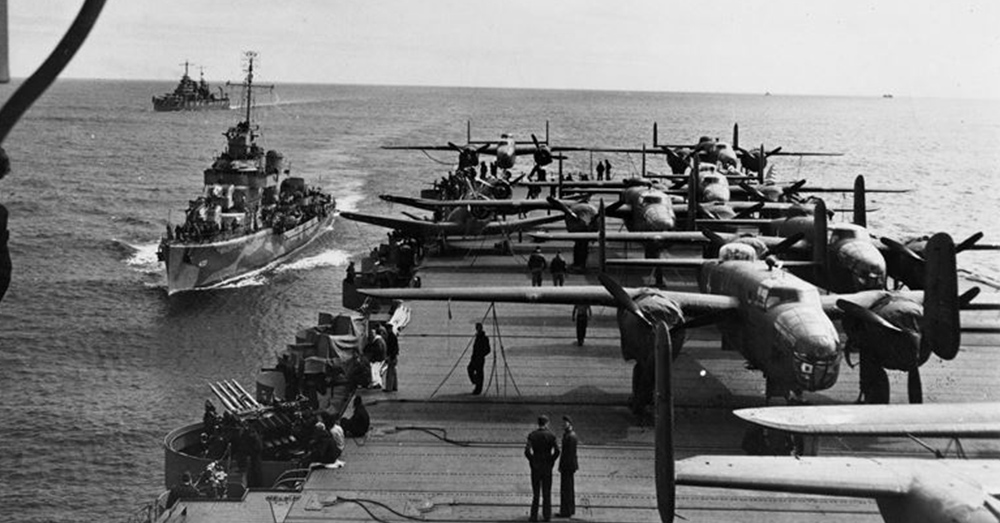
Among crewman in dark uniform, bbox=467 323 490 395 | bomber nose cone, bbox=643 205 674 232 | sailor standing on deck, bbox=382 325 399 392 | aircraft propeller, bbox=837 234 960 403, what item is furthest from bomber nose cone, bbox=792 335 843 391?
bomber nose cone, bbox=643 205 674 232

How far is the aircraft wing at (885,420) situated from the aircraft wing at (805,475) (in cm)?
84

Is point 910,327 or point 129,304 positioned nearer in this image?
point 910,327

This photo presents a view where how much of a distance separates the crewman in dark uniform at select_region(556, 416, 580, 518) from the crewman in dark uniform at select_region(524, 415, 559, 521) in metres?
0.24

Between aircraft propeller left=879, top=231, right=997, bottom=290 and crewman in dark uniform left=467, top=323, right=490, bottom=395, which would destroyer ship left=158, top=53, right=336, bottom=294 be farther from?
aircraft propeller left=879, top=231, right=997, bottom=290

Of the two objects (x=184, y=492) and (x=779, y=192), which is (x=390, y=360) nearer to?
(x=184, y=492)

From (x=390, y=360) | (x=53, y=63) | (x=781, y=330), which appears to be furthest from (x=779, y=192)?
(x=53, y=63)

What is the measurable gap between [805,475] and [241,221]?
196ft

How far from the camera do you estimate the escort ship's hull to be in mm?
57594

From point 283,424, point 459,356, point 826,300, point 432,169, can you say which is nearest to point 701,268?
point 826,300

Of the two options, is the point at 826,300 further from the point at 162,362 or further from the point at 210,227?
the point at 210,227

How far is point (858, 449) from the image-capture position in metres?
20.8

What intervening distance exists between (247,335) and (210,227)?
16342mm

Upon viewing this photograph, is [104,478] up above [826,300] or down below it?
below

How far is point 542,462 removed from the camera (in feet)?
55.0
